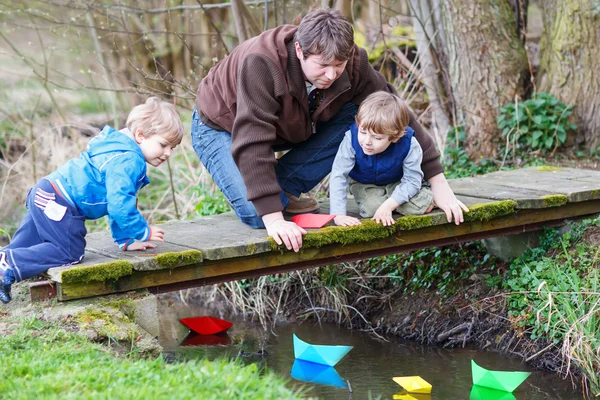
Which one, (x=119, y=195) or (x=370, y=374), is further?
(x=370, y=374)

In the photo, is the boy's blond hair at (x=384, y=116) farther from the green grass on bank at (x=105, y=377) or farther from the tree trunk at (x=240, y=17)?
the tree trunk at (x=240, y=17)

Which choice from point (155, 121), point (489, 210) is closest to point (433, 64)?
point (489, 210)

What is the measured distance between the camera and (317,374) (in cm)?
464

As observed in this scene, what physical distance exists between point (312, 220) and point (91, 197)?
4.26 ft

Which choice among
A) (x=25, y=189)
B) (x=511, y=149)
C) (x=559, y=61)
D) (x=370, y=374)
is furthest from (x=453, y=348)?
(x=25, y=189)

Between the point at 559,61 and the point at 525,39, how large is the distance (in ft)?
2.23

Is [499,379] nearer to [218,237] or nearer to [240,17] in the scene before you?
[218,237]

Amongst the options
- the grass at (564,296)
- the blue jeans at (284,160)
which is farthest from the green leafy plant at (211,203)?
the grass at (564,296)

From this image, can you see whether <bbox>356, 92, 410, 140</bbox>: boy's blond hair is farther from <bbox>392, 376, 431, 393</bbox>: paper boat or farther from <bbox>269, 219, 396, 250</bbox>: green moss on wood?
<bbox>392, 376, 431, 393</bbox>: paper boat

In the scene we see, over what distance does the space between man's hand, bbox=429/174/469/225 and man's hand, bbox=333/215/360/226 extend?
588 mm

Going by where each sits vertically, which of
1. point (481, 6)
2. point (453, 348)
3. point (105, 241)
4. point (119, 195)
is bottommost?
point (453, 348)

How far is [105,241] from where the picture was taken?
4.48 metres

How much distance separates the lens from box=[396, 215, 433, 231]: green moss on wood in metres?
4.54

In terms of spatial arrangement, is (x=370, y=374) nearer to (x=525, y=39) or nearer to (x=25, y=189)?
(x=525, y=39)
